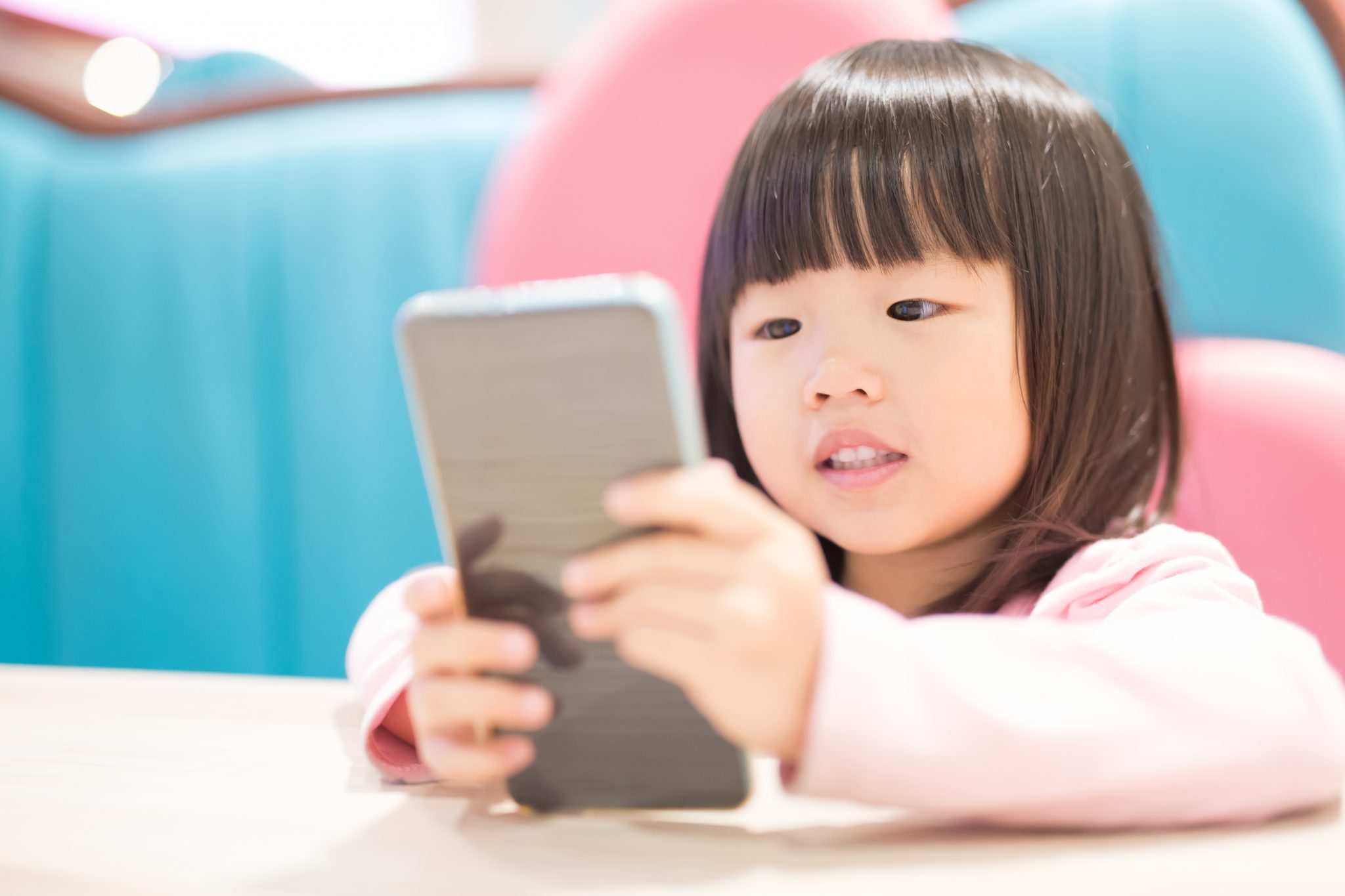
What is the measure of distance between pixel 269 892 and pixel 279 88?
1346 mm

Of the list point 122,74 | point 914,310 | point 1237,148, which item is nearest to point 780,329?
point 914,310

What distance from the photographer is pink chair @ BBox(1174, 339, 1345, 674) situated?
839 millimetres

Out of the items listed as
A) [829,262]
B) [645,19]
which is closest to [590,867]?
[829,262]

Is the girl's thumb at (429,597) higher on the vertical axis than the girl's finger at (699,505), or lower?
lower

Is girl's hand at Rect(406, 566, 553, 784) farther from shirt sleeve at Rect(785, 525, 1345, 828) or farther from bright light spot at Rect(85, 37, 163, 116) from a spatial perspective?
bright light spot at Rect(85, 37, 163, 116)

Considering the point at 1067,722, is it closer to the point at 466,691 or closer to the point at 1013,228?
the point at 466,691

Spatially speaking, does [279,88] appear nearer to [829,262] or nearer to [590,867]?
[829,262]

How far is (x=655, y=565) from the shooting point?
1.20 feet

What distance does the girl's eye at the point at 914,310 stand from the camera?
70 centimetres

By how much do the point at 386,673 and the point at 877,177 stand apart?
1.46 ft

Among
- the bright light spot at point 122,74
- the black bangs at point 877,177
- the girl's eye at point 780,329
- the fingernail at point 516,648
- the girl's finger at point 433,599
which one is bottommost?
the fingernail at point 516,648

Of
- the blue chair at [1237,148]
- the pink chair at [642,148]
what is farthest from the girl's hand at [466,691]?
the blue chair at [1237,148]

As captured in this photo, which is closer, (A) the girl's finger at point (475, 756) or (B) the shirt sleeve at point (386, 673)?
(A) the girl's finger at point (475, 756)

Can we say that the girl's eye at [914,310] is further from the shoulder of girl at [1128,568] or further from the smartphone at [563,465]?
the smartphone at [563,465]
